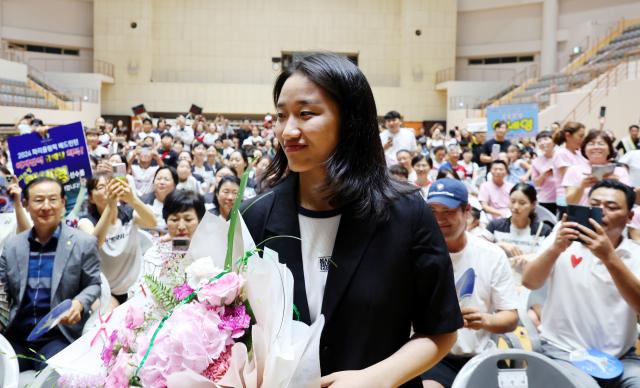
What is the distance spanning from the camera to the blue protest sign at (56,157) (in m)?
4.73

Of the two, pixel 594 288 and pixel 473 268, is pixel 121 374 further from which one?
pixel 594 288

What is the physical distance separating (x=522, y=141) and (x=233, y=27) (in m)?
15.4

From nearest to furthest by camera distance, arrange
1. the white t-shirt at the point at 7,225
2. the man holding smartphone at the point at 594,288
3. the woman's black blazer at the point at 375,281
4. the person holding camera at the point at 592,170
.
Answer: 1. the woman's black blazer at the point at 375,281
2. the man holding smartphone at the point at 594,288
3. the white t-shirt at the point at 7,225
4. the person holding camera at the point at 592,170

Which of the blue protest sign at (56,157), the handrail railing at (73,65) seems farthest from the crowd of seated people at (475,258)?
the handrail railing at (73,65)

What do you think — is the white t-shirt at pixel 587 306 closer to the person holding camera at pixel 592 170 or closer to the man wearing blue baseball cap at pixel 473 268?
the man wearing blue baseball cap at pixel 473 268

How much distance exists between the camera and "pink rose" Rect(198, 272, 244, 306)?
Result: 107 cm

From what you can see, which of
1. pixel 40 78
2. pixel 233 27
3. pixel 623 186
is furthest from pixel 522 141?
pixel 40 78

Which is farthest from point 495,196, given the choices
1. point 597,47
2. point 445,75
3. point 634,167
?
point 445,75

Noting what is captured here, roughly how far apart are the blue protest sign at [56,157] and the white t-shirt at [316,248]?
3812 mm

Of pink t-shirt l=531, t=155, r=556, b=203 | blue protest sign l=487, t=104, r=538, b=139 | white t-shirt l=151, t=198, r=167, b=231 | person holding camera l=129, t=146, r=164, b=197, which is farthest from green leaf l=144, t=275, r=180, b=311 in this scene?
blue protest sign l=487, t=104, r=538, b=139

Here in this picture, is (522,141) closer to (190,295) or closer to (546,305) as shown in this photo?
(546,305)

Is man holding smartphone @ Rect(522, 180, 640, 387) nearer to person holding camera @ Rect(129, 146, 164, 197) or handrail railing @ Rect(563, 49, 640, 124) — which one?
person holding camera @ Rect(129, 146, 164, 197)

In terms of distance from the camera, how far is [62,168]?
15.7ft

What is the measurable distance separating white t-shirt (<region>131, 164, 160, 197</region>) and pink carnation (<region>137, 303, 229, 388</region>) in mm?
6398
